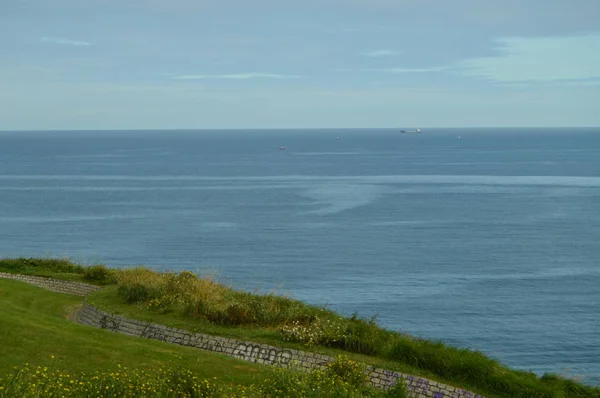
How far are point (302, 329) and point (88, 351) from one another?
24.2 feet

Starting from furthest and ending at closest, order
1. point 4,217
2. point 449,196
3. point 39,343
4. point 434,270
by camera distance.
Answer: point 449,196, point 4,217, point 434,270, point 39,343

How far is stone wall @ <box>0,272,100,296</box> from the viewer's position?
3731 centimetres

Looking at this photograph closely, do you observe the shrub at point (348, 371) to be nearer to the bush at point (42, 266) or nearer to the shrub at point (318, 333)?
the shrub at point (318, 333)

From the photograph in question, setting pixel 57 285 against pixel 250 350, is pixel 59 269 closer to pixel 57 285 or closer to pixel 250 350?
pixel 57 285

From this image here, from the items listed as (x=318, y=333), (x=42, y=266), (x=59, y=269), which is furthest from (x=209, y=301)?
(x=42, y=266)

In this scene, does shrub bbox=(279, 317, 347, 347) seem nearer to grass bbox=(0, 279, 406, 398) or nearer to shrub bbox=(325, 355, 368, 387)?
grass bbox=(0, 279, 406, 398)

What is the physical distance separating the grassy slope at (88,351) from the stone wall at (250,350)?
1068mm

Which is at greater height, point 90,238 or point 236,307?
point 236,307

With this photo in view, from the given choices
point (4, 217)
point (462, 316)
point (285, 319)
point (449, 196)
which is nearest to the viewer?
point (285, 319)

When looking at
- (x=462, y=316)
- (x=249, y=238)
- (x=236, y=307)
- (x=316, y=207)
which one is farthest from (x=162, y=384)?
(x=316, y=207)

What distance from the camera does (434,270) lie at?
250ft

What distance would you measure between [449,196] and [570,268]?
56287 mm

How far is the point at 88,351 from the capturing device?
950 inches

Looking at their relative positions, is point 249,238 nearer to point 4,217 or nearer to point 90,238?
point 90,238
